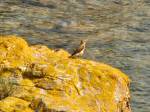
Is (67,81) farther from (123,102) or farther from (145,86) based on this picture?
(145,86)

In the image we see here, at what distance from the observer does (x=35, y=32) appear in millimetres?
29812

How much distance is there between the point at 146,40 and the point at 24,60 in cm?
1596

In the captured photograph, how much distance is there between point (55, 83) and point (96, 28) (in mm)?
18809

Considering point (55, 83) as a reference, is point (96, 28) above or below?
below

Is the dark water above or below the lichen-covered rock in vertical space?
below

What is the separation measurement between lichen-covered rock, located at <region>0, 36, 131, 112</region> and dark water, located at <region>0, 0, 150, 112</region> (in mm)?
7787

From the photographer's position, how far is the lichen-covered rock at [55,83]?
11969 mm

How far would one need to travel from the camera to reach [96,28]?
31203 millimetres

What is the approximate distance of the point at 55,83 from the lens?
12547 mm

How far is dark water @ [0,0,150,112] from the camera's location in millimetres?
25172

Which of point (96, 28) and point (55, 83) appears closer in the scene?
point (55, 83)

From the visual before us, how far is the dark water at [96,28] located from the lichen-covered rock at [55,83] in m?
7.79

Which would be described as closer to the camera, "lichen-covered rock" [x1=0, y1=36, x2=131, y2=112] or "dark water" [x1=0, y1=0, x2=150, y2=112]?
"lichen-covered rock" [x1=0, y1=36, x2=131, y2=112]

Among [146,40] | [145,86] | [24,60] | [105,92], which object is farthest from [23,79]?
[146,40]
